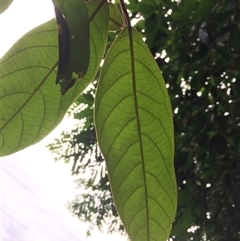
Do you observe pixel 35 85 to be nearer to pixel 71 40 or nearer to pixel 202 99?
pixel 71 40

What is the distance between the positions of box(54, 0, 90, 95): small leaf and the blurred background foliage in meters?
Result: 0.63

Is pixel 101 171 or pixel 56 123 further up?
pixel 101 171

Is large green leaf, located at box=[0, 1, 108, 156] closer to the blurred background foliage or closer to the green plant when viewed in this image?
the green plant

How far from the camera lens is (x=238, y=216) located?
1.06 metres

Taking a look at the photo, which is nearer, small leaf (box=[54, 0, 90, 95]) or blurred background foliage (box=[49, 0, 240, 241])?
small leaf (box=[54, 0, 90, 95])

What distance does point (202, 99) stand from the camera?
3.32 feet

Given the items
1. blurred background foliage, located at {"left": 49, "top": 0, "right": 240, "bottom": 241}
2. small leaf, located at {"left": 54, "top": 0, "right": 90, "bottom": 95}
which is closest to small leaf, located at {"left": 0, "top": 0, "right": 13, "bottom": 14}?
small leaf, located at {"left": 54, "top": 0, "right": 90, "bottom": 95}

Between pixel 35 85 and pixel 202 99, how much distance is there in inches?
31.8

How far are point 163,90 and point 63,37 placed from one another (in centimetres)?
9

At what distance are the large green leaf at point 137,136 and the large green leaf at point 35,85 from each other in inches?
0.6

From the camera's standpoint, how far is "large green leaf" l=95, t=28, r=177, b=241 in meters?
0.24

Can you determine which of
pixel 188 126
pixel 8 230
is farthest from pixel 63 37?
pixel 8 230

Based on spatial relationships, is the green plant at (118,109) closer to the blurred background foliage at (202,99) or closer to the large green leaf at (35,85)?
the large green leaf at (35,85)

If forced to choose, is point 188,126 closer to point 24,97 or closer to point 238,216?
point 238,216
